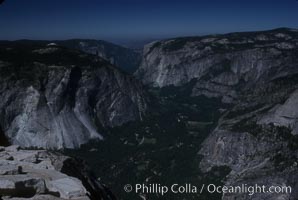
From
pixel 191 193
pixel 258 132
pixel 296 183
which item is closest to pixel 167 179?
pixel 191 193

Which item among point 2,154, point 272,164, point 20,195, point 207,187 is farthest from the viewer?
point 207,187

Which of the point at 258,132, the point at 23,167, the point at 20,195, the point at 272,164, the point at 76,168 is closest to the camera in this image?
the point at 20,195

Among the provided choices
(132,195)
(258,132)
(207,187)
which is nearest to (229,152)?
(258,132)

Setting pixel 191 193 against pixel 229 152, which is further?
pixel 229 152

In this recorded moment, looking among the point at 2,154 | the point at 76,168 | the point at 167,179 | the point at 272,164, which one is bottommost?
the point at 167,179

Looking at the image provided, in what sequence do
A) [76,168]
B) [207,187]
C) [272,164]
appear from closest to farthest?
[76,168], [272,164], [207,187]

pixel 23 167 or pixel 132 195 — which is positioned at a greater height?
pixel 23 167

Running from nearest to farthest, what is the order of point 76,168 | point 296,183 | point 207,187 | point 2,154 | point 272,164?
point 2,154
point 76,168
point 296,183
point 272,164
point 207,187

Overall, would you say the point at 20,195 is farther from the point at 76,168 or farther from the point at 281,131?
the point at 281,131

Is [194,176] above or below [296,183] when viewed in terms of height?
below

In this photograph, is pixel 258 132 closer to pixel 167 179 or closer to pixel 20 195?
pixel 167 179
